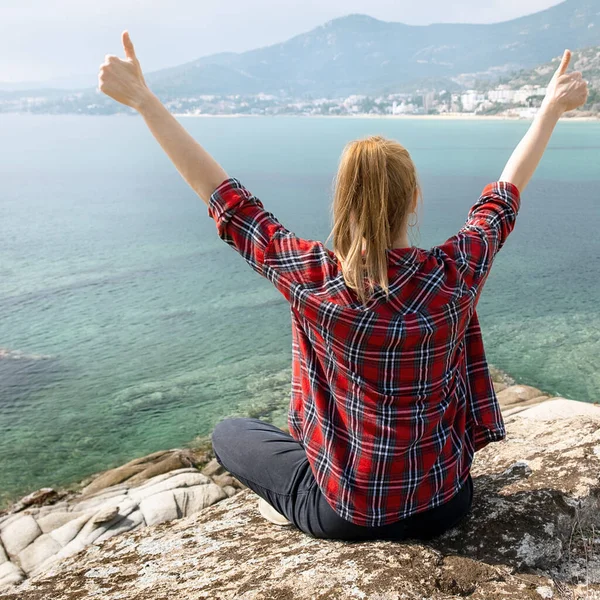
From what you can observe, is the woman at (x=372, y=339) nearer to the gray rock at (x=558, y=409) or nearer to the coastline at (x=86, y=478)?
the gray rock at (x=558, y=409)

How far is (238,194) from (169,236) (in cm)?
3077

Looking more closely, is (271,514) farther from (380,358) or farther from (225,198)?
(225,198)

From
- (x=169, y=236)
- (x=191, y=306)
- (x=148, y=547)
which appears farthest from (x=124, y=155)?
(x=148, y=547)

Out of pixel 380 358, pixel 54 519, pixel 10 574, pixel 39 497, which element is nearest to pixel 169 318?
pixel 39 497

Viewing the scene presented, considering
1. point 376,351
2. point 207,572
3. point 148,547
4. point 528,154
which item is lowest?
point 148,547

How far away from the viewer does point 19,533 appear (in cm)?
790

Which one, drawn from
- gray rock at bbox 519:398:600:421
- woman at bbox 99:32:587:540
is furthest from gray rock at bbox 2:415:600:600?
gray rock at bbox 519:398:600:421

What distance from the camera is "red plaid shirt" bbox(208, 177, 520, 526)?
2273 millimetres

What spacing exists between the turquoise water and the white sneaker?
1.69 m

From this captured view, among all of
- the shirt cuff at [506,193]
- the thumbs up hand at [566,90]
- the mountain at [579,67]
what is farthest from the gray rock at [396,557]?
the mountain at [579,67]

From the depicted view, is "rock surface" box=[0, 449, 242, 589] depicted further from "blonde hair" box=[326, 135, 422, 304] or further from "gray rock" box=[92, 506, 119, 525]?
"blonde hair" box=[326, 135, 422, 304]

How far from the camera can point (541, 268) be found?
23.8m

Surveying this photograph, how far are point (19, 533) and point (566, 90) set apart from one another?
797 centimetres

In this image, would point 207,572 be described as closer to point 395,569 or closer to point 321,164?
point 395,569
